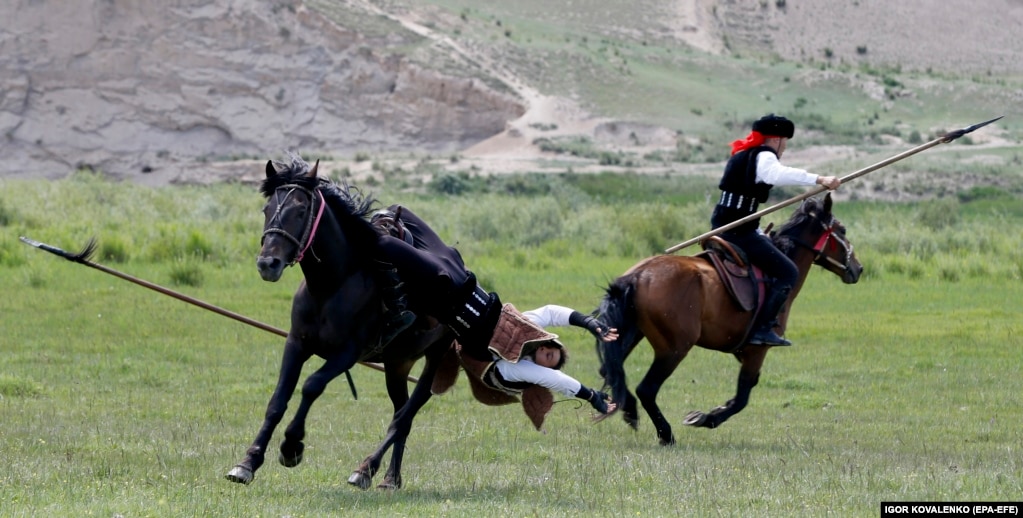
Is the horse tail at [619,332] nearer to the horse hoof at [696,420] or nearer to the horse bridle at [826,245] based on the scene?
the horse hoof at [696,420]

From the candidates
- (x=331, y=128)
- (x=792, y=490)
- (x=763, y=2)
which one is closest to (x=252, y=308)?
(x=792, y=490)

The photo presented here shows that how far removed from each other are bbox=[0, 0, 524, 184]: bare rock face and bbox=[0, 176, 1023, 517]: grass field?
32282mm

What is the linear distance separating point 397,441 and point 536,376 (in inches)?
36.6

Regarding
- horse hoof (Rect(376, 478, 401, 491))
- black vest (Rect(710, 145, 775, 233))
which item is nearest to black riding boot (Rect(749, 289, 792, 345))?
black vest (Rect(710, 145, 775, 233))

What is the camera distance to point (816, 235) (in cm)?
1290

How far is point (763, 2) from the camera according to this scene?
88.3 m

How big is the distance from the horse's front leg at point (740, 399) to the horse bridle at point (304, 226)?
176 inches

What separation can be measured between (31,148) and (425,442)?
51.4 meters

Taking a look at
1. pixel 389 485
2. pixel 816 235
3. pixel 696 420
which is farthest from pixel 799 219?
pixel 389 485

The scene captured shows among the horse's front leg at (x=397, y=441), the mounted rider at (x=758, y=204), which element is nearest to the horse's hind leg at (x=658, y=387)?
the mounted rider at (x=758, y=204)

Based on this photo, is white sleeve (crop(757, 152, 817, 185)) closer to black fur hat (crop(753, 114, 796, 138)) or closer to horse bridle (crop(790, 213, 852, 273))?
black fur hat (crop(753, 114, 796, 138))

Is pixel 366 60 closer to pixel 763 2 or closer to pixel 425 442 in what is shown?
pixel 763 2

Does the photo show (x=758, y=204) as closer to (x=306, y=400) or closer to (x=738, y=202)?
(x=738, y=202)

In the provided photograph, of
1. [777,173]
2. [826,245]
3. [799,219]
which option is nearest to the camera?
[777,173]
